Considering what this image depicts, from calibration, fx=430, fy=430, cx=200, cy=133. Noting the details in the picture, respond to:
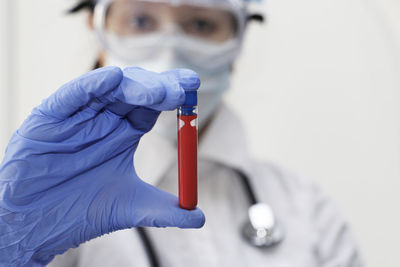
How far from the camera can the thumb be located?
57 centimetres

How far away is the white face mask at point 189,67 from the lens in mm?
913

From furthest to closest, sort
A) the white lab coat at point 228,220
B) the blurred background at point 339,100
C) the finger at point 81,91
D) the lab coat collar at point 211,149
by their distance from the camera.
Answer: the blurred background at point 339,100, the lab coat collar at point 211,149, the white lab coat at point 228,220, the finger at point 81,91

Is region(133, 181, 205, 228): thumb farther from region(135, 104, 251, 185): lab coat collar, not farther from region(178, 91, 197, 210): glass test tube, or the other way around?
region(135, 104, 251, 185): lab coat collar

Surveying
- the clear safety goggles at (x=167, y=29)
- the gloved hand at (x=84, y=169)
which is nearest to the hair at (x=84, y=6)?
the clear safety goggles at (x=167, y=29)

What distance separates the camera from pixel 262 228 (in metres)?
0.91

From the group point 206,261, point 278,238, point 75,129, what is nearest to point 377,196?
point 278,238

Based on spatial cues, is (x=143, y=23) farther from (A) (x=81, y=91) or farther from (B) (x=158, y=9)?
(A) (x=81, y=91)

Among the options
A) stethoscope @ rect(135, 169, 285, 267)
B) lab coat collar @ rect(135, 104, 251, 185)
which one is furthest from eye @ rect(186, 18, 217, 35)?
stethoscope @ rect(135, 169, 285, 267)

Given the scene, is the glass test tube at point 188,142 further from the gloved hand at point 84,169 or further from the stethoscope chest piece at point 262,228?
the stethoscope chest piece at point 262,228

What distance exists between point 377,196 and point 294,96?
0.45 m

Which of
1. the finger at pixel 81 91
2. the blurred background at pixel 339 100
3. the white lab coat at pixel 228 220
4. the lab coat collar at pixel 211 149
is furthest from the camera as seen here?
the blurred background at pixel 339 100

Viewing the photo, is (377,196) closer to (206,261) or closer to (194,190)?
(206,261)

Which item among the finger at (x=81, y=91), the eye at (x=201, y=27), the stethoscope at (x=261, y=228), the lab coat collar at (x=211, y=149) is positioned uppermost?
the eye at (x=201, y=27)

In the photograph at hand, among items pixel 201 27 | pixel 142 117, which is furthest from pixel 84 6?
pixel 142 117
